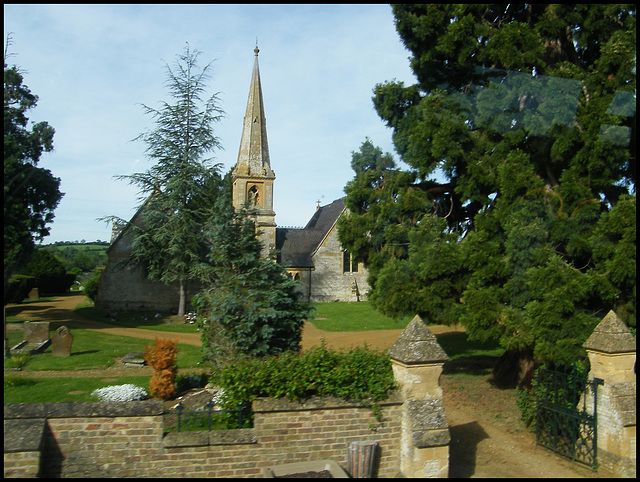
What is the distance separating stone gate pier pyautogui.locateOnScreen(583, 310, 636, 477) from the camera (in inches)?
281

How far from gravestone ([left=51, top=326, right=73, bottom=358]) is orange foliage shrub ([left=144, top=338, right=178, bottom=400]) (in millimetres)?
5371

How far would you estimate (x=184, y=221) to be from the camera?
2556 centimetres

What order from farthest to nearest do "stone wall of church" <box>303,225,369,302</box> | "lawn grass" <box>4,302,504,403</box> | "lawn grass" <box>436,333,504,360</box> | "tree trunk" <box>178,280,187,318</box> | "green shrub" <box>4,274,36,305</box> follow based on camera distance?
1. "stone wall of church" <box>303,225,369,302</box>
2. "tree trunk" <box>178,280,187,318</box>
3. "lawn grass" <box>436,333,504,360</box>
4. "green shrub" <box>4,274,36,305</box>
5. "lawn grass" <box>4,302,504,403</box>

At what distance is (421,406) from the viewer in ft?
22.7

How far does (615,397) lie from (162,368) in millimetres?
8943

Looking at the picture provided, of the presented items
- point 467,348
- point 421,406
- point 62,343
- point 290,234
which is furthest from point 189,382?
point 290,234

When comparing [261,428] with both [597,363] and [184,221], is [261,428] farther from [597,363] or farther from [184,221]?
[184,221]

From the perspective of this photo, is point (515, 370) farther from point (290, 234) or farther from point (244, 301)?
point (290, 234)

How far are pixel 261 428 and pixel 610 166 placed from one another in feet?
28.0

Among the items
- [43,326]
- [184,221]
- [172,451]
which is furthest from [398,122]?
[184,221]

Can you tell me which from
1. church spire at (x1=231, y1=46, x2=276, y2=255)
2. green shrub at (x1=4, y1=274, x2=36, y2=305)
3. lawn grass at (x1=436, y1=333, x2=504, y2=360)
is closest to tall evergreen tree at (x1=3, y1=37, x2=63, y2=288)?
green shrub at (x1=4, y1=274, x2=36, y2=305)

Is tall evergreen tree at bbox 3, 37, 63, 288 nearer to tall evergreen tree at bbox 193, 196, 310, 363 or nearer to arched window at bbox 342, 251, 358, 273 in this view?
tall evergreen tree at bbox 193, 196, 310, 363

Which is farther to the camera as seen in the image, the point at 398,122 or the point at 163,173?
the point at 163,173

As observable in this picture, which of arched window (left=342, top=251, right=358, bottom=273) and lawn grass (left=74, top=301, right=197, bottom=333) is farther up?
arched window (left=342, top=251, right=358, bottom=273)
